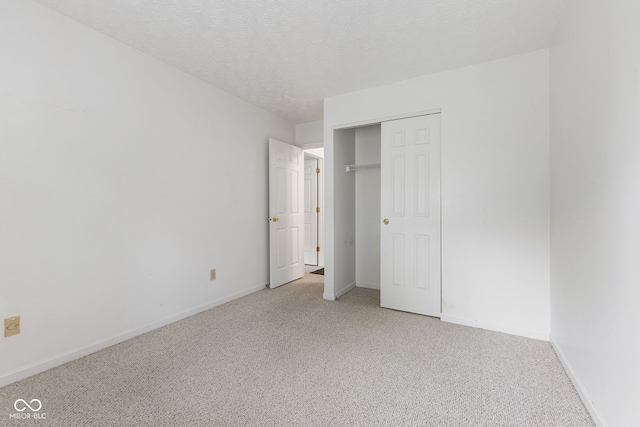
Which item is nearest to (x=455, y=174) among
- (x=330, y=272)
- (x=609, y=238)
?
(x=609, y=238)

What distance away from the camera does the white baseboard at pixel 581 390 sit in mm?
1356

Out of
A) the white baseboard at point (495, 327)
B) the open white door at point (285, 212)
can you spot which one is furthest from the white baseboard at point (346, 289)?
the white baseboard at point (495, 327)

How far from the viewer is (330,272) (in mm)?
3354

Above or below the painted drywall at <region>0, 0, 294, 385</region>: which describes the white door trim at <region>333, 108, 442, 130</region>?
above

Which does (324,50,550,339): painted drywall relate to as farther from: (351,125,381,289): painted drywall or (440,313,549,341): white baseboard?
(351,125,381,289): painted drywall

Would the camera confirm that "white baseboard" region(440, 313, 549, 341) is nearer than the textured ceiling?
No

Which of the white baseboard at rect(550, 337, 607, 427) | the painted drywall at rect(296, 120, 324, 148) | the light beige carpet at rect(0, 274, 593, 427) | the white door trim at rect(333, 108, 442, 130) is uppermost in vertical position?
the painted drywall at rect(296, 120, 324, 148)

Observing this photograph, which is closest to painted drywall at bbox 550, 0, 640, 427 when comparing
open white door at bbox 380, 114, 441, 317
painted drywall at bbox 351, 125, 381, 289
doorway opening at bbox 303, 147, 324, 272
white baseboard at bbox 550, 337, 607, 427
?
white baseboard at bbox 550, 337, 607, 427

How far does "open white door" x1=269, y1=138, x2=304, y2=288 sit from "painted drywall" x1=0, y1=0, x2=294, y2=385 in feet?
2.33

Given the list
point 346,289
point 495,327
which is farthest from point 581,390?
point 346,289

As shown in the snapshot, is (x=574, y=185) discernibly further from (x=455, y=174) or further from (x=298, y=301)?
(x=298, y=301)

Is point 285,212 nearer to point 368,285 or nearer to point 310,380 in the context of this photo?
point 368,285

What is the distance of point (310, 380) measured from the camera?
5.70 feet

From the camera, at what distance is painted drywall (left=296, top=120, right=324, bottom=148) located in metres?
4.24
